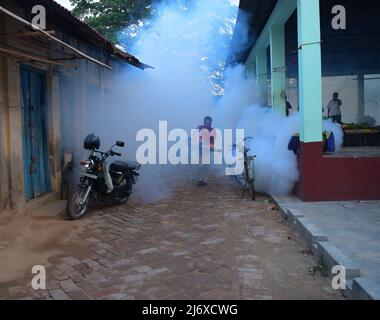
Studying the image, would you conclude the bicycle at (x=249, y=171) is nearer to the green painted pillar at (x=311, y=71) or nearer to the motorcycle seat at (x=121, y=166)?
the green painted pillar at (x=311, y=71)

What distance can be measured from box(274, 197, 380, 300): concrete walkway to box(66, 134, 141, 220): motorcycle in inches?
124

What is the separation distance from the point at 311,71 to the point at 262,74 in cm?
798

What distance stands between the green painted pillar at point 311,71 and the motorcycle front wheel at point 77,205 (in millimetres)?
4121

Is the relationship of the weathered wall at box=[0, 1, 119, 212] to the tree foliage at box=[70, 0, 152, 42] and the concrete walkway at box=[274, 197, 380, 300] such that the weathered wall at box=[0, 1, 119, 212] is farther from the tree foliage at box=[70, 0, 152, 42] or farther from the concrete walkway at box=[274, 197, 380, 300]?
the tree foliage at box=[70, 0, 152, 42]

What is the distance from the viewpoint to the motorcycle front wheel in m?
7.08

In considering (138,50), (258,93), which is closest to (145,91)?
(138,50)

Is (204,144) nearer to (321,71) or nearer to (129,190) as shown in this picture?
(129,190)

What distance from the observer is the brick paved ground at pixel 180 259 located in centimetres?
416

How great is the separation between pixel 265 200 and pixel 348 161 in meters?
1.93

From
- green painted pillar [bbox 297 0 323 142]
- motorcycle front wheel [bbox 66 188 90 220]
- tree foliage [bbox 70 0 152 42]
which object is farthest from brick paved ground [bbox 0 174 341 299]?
tree foliage [bbox 70 0 152 42]

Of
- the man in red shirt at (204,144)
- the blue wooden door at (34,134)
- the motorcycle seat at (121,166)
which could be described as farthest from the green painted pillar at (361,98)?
the blue wooden door at (34,134)

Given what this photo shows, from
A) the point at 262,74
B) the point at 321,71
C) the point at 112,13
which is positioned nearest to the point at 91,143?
the point at 321,71

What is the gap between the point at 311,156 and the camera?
25.0 feet

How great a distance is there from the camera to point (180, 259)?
516 centimetres
